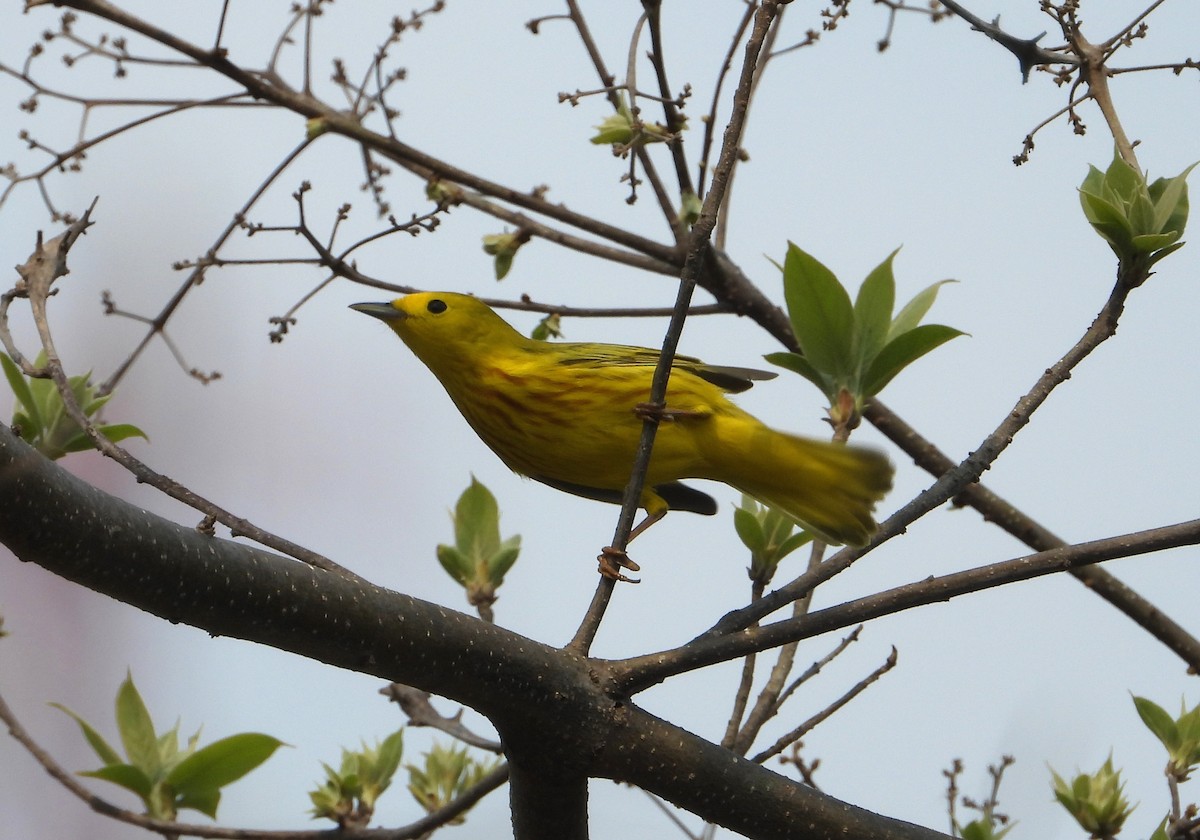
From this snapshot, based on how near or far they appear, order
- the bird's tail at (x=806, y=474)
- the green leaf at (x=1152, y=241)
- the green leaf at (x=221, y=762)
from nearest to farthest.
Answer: the green leaf at (x=1152, y=241) → the green leaf at (x=221, y=762) → the bird's tail at (x=806, y=474)

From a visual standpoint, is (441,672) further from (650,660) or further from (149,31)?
(149,31)

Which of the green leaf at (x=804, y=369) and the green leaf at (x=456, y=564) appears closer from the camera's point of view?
the green leaf at (x=804, y=369)

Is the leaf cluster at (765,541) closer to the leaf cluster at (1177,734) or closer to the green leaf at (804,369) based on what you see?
the green leaf at (804,369)

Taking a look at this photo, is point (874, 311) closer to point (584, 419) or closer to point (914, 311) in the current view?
point (914, 311)

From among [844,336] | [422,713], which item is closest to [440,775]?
[422,713]

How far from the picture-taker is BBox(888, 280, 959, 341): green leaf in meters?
2.60

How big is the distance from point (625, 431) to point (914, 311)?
0.94 meters

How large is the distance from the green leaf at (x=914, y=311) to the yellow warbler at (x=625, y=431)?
1.61 ft

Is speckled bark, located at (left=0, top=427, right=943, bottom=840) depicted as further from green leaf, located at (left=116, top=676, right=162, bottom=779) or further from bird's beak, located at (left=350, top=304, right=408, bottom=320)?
bird's beak, located at (left=350, top=304, right=408, bottom=320)

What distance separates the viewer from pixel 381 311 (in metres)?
3.84

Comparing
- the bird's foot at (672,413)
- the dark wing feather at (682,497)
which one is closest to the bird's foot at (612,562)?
the bird's foot at (672,413)

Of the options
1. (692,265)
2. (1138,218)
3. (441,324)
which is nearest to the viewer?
(692,265)

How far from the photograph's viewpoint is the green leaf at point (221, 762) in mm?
2438

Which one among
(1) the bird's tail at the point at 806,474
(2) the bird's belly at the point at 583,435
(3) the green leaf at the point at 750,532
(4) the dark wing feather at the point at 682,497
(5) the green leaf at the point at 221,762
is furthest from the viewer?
(4) the dark wing feather at the point at 682,497
